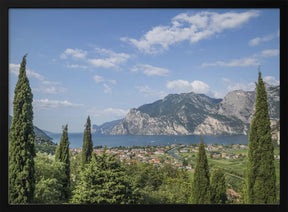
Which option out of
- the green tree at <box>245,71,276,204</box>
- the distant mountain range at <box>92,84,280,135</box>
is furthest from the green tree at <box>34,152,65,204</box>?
the green tree at <box>245,71,276,204</box>

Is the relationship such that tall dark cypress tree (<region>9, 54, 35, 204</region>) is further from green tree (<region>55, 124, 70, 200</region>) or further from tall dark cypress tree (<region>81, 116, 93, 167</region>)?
tall dark cypress tree (<region>81, 116, 93, 167</region>)

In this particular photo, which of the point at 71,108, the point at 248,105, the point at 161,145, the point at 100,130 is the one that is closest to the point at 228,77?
the point at 248,105

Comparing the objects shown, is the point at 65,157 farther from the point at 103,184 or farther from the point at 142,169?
the point at 142,169

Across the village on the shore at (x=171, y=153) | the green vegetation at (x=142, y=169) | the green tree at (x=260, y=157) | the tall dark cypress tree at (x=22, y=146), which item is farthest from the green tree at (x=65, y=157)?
the green tree at (x=260, y=157)

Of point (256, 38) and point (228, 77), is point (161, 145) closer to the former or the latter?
point (228, 77)

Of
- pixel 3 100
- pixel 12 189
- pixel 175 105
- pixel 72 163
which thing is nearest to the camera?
pixel 3 100

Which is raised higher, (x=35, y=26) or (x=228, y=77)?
(x=35, y=26)

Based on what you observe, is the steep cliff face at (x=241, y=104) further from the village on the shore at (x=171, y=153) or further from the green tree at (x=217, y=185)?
the green tree at (x=217, y=185)
